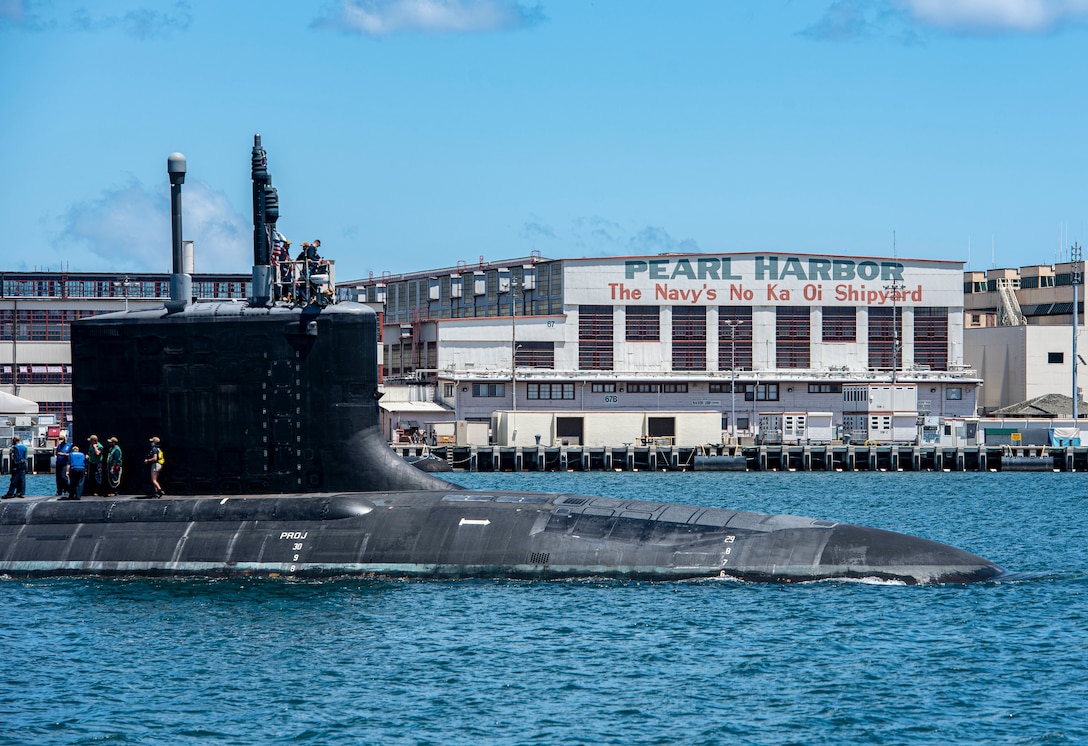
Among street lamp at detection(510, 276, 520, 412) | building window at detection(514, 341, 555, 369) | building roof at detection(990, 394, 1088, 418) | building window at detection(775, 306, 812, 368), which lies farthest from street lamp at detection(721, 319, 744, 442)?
building roof at detection(990, 394, 1088, 418)

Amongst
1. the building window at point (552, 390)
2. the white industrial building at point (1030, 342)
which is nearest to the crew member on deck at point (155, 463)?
the building window at point (552, 390)

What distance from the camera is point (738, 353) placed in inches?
3307

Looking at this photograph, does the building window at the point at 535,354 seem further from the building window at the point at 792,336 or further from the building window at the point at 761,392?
the building window at the point at 792,336

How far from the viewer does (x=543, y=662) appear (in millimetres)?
20656

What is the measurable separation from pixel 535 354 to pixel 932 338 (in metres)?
25.1

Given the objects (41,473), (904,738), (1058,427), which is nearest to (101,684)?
(904,738)

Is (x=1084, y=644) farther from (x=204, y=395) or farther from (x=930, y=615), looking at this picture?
(x=204, y=395)

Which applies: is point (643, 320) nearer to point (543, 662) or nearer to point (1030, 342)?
point (1030, 342)

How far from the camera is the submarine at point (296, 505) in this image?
2573 centimetres

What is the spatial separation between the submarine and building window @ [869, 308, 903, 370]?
60.5m

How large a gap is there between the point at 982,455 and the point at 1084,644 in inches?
2274

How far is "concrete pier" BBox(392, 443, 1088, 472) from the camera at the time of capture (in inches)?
2945

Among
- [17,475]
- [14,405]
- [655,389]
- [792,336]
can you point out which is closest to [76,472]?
[17,475]

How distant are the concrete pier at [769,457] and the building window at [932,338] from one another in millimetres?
10204
